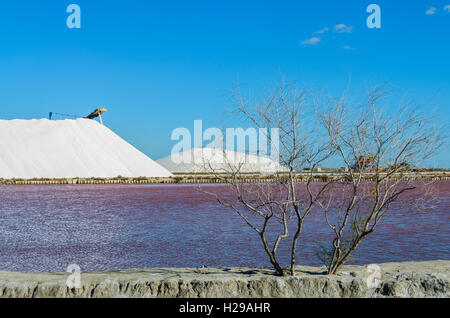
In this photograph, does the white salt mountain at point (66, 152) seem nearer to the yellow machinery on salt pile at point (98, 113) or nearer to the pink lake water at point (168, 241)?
the yellow machinery on salt pile at point (98, 113)

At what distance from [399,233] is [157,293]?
823cm

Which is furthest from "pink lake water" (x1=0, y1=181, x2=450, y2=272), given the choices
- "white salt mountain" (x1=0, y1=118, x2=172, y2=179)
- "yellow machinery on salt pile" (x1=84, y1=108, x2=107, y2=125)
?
"yellow machinery on salt pile" (x1=84, y1=108, x2=107, y2=125)

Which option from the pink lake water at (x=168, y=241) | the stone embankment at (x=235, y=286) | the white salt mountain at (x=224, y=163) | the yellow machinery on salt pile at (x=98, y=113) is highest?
the yellow machinery on salt pile at (x=98, y=113)

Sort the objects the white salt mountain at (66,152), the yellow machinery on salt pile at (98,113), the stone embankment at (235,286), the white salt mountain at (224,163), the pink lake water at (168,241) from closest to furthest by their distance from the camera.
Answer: the stone embankment at (235,286), the white salt mountain at (224,163), the pink lake water at (168,241), the white salt mountain at (66,152), the yellow machinery on salt pile at (98,113)

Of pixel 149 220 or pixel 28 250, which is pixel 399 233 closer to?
pixel 149 220

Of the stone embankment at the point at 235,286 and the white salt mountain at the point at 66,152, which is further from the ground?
the white salt mountain at the point at 66,152

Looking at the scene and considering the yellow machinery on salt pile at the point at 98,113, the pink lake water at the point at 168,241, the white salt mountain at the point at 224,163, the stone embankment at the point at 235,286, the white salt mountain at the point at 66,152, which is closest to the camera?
the stone embankment at the point at 235,286

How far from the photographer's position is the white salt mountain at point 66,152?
46.5m

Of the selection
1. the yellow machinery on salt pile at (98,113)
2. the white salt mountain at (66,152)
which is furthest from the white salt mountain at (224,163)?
the yellow machinery on salt pile at (98,113)

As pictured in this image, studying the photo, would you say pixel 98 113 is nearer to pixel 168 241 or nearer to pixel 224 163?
pixel 168 241

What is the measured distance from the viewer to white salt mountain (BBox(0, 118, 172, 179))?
46469mm

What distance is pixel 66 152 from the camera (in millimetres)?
49312

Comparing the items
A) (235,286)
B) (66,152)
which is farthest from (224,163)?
(66,152)
